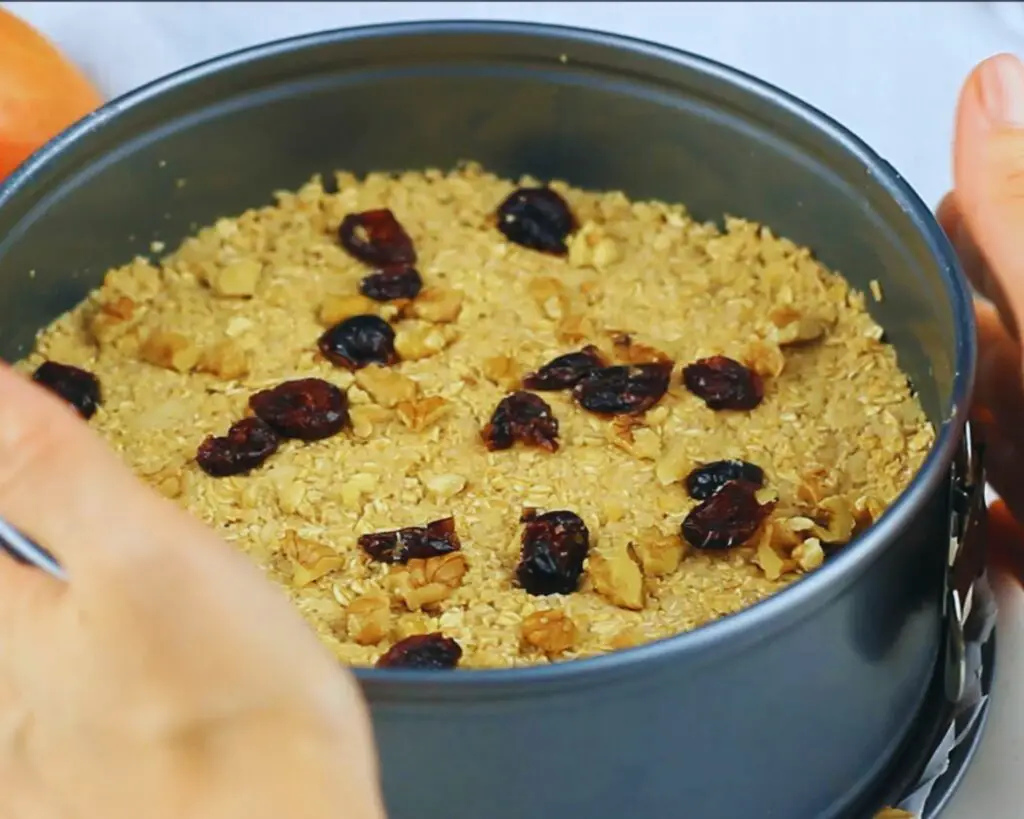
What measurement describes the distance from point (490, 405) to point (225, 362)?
0.50ft

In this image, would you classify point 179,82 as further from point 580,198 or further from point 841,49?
point 841,49

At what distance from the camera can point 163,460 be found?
0.83 meters

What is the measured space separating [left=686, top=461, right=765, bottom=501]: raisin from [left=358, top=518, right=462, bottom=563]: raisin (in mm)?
127

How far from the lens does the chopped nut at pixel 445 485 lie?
2.61 ft

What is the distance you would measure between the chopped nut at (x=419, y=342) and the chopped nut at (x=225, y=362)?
88mm

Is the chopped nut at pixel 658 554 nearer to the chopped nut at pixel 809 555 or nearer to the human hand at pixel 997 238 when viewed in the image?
the chopped nut at pixel 809 555

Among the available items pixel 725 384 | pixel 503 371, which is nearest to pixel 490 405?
pixel 503 371

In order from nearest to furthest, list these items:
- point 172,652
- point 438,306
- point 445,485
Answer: point 172,652 → point 445,485 → point 438,306

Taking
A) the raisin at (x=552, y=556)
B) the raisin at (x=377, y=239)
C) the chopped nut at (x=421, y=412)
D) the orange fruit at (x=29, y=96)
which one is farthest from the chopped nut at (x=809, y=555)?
the orange fruit at (x=29, y=96)

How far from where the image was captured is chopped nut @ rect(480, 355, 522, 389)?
2.83ft

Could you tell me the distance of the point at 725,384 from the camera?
33.4 inches

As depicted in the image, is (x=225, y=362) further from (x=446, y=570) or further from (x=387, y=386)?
(x=446, y=570)

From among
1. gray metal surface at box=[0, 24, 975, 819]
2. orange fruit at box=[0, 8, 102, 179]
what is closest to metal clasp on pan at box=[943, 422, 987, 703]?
gray metal surface at box=[0, 24, 975, 819]

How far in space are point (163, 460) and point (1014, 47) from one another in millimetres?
817
